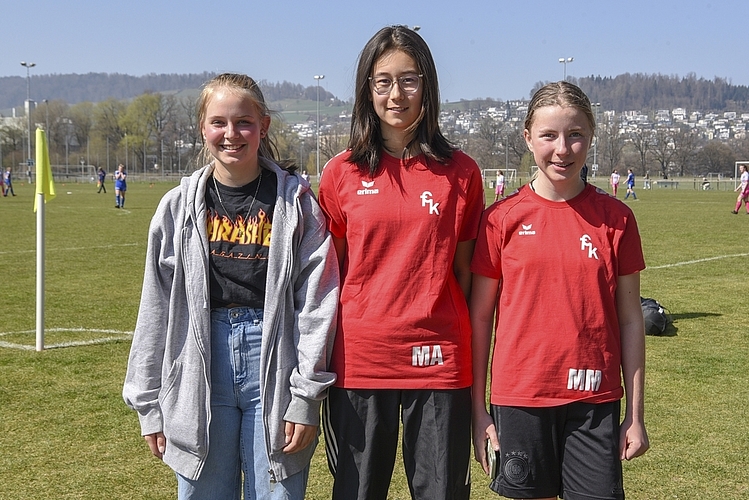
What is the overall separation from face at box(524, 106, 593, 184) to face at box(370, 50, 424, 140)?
0.44 metres

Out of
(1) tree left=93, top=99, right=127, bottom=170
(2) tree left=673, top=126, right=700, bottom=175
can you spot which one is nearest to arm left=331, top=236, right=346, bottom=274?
(2) tree left=673, top=126, right=700, bottom=175

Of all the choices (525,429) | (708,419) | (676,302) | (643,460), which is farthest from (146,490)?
(676,302)

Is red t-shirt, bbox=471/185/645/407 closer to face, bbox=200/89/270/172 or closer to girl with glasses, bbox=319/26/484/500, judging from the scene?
girl with glasses, bbox=319/26/484/500

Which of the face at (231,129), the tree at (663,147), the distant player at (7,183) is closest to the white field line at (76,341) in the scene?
the face at (231,129)

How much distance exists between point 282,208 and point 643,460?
3113mm

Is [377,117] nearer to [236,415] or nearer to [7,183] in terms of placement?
[236,415]

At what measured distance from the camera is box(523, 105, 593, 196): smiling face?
2.83 meters

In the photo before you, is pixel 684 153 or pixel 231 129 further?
pixel 684 153

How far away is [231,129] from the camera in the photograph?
9.46ft

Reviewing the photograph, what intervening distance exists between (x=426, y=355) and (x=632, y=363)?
0.72m

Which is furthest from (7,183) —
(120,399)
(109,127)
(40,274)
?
(109,127)

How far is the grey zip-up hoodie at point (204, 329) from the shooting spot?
2.81 meters

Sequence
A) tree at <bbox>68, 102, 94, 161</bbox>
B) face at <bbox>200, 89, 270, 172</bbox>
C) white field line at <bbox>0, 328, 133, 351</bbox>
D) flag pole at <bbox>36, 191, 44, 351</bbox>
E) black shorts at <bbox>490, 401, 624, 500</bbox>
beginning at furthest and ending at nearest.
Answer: tree at <bbox>68, 102, 94, 161</bbox>, white field line at <bbox>0, 328, 133, 351</bbox>, flag pole at <bbox>36, 191, 44, 351</bbox>, face at <bbox>200, 89, 270, 172</bbox>, black shorts at <bbox>490, 401, 624, 500</bbox>

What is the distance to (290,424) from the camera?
2830 mm
